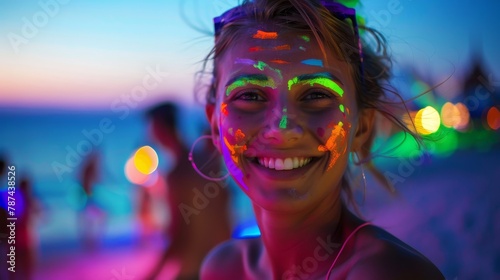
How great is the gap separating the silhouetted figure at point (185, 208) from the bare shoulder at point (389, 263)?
73.4 inches

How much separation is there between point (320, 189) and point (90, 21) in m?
1.96

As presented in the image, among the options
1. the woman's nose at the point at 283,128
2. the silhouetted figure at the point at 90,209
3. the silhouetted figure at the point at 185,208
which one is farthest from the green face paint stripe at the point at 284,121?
the silhouetted figure at the point at 90,209

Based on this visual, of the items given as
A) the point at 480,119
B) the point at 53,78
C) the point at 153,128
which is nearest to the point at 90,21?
the point at 53,78

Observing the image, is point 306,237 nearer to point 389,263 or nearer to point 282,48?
point 389,263

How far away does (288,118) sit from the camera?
1.43m

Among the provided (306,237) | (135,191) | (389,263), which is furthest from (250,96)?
(135,191)

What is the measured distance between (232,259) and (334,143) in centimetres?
64

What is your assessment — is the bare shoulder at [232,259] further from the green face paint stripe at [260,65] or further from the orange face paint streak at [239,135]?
the green face paint stripe at [260,65]

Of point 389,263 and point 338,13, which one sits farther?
point 338,13

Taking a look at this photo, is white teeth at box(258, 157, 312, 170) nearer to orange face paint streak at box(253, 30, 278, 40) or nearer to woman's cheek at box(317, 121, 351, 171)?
woman's cheek at box(317, 121, 351, 171)

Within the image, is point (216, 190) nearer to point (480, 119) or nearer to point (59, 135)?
point (59, 135)

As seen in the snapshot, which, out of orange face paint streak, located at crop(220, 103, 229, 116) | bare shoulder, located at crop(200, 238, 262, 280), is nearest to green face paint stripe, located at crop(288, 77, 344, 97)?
orange face paint streak, located at crop(220, 103, 229, 116)

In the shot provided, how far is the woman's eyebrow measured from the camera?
4.88 ft

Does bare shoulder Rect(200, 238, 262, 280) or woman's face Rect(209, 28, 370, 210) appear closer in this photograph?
woman's face Rect(209, 28, 370, 210)
